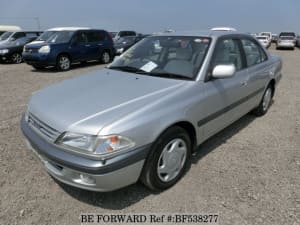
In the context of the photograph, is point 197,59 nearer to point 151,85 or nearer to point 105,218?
point 151,85

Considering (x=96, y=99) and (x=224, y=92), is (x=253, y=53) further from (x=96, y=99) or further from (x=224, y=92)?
(x=96, y=99)

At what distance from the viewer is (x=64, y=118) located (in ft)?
7.64

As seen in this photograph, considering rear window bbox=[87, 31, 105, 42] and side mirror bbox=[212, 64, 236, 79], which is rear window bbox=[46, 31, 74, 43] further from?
side mirror bbox=[212, 64, 236, 79]

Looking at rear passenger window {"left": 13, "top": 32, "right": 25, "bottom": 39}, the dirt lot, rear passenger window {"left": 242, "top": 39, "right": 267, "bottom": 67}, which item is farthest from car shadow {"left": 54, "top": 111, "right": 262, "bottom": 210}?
rear passenger window {"left": 13, "top": 32, "right": 25, "bottom": 39}

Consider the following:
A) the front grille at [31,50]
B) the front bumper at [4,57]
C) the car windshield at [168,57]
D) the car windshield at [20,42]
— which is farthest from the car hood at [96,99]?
the car windshield at [20,42]

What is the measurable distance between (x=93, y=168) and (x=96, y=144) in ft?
0.64

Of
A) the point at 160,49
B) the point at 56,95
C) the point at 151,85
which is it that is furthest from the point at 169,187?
the point at 160,49

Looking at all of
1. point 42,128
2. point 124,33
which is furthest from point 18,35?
point 42,128

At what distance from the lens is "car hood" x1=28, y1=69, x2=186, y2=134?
7.42 feet

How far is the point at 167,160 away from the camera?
2693mm

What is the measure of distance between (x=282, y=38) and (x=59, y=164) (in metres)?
25.8

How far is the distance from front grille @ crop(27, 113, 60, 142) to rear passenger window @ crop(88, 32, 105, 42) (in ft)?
31.0

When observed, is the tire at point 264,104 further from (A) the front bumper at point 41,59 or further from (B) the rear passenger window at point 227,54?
(A) the front bumper at point 41,59

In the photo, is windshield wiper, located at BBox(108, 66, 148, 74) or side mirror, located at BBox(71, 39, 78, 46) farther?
side mirror, located at BBox(71, 39, 78, 46)
